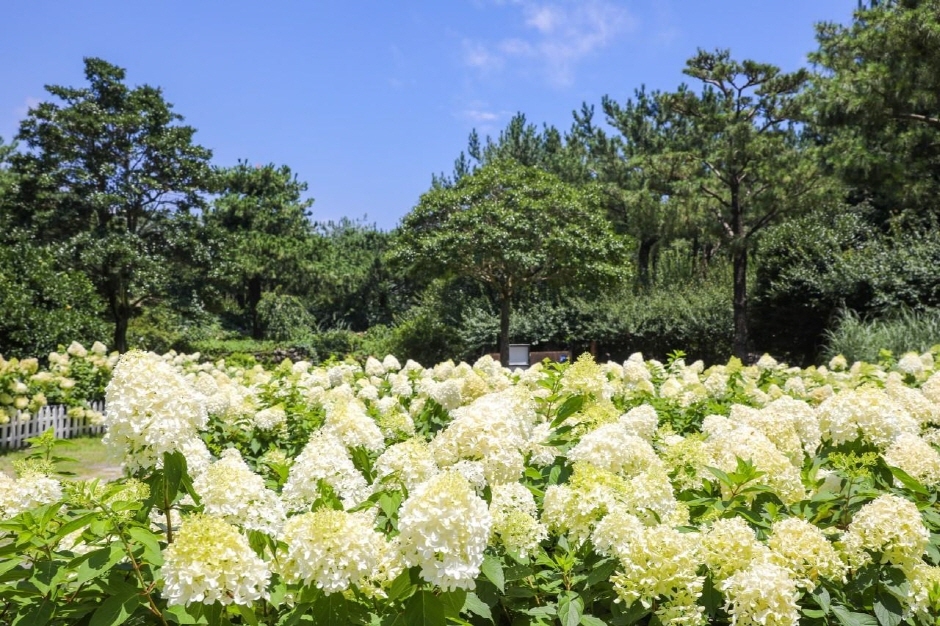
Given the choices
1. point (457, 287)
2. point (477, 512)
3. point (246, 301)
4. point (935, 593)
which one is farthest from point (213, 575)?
point (246, 301)

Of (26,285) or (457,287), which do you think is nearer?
(26,285)

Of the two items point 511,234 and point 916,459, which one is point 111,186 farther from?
point 916,459

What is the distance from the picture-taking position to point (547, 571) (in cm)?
152

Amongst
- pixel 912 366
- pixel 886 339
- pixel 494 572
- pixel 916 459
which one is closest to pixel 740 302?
pixel 886 339

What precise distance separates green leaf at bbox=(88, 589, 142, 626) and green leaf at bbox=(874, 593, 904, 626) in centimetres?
156

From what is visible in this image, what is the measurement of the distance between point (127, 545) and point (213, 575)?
303 millimetres

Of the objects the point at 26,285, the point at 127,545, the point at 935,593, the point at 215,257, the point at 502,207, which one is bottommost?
the point at 935,593

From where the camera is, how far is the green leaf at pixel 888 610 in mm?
1418

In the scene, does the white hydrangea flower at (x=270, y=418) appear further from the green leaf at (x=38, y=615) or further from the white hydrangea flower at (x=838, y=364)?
the white hydrangea flower at (x=838, y=364)

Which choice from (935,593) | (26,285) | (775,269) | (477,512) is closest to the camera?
(477,512)

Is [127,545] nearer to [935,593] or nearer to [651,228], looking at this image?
[935,593]

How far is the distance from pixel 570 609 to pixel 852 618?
0.64m

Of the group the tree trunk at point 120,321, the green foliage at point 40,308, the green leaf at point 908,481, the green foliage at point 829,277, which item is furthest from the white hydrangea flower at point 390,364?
the tree trunk at point 120,321

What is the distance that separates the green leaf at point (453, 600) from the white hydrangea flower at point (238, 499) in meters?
0.43
